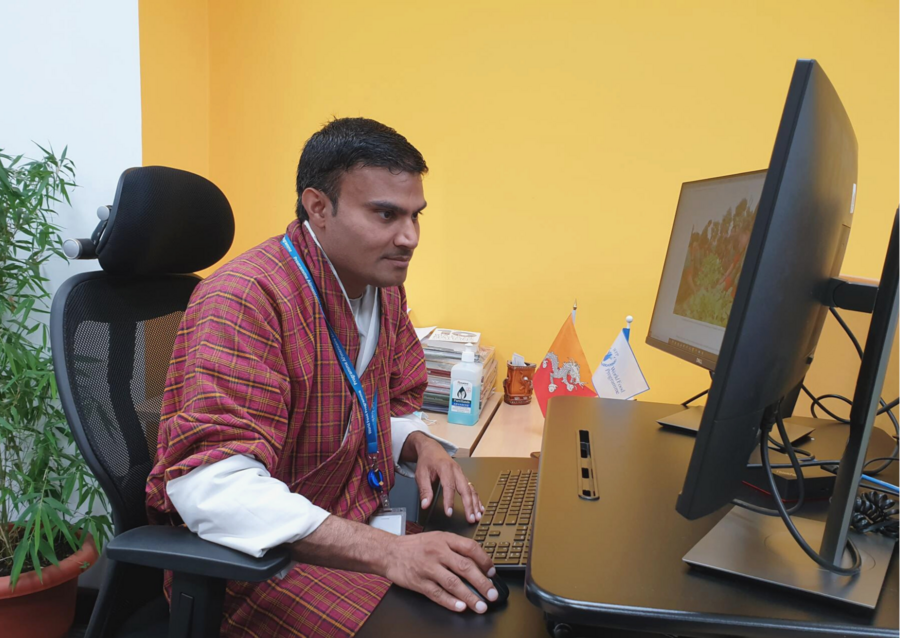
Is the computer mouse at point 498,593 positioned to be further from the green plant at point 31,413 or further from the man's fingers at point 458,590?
the green plant at point 31,413

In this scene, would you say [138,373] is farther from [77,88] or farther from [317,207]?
[77,88]

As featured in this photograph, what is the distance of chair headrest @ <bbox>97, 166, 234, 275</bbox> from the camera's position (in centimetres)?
100

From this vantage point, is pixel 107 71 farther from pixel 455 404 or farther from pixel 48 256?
pixel 455 404

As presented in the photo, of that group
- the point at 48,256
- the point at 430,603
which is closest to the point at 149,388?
the point at 430,603

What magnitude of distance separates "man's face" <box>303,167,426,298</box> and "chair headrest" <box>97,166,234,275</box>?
0.18m

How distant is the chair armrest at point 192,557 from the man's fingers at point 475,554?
0.72 ft

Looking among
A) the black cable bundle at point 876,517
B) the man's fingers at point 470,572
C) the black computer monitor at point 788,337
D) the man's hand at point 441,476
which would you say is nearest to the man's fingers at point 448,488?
the man's hand at point 441,476

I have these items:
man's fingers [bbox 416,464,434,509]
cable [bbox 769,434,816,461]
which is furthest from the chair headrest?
cable [bbox 769,434,816,461]

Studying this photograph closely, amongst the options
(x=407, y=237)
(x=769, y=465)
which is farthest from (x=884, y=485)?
(x=407, y=237)

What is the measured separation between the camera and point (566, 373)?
1750 mm

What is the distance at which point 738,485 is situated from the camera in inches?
24.9

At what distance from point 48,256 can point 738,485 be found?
73.1 inches

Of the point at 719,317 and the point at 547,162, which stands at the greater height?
the point at 547,162

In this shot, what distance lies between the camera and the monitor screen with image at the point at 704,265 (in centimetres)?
124
